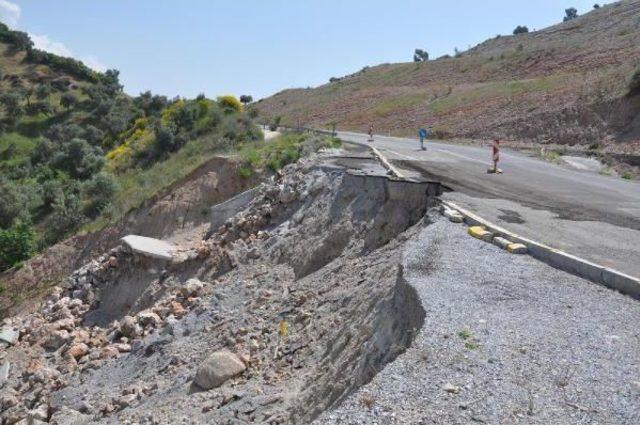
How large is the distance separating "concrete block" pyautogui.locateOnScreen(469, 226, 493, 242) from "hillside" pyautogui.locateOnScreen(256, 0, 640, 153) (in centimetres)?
1528

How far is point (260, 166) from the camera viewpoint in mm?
19797

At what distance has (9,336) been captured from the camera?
52.1 ft

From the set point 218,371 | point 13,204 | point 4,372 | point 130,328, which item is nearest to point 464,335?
point 218,371

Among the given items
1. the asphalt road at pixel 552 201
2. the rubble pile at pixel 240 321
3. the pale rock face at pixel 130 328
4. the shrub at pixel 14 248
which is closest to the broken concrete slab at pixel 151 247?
the rubble pile at pixel 240 321

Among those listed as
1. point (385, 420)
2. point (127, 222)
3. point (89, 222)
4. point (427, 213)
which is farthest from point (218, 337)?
point (89, 222)

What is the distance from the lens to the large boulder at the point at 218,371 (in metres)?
8.67

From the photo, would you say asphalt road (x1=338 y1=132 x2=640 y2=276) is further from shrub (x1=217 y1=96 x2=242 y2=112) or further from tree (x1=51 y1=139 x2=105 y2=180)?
tree (x1=51 y1=139 x2=105 y2=180)

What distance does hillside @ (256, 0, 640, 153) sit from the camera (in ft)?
88.0

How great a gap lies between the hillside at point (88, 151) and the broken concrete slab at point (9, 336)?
268 inches

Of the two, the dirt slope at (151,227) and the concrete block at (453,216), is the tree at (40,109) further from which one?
the concrete block at (453,216)

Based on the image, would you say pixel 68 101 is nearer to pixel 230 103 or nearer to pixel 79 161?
pixel 79 161

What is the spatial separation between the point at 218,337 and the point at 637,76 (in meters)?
22.3

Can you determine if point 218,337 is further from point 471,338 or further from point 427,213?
point 471,338

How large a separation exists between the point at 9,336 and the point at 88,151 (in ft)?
73.3
